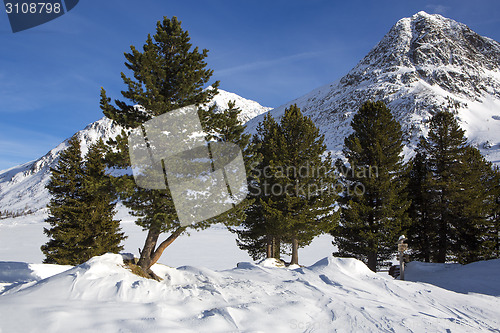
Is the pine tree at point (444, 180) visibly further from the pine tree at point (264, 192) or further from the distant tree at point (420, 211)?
the pine tree at point (264, 192)

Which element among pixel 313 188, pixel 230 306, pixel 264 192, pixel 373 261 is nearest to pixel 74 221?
pixel 264 192

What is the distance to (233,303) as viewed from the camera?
6.99 meters

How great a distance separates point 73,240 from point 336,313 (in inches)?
739

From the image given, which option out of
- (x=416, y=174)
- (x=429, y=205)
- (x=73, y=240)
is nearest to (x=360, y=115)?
(x=416, y=174)

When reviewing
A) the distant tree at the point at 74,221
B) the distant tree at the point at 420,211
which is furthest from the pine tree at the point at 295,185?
the distant tree at the point at 74,221

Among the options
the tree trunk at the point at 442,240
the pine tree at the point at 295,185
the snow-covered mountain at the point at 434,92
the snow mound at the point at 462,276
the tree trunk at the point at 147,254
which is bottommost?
the snow mound at the point at 462,276

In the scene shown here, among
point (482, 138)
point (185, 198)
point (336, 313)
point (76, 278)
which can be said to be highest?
point (482, 138)

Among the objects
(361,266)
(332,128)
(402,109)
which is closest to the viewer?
(361,266)

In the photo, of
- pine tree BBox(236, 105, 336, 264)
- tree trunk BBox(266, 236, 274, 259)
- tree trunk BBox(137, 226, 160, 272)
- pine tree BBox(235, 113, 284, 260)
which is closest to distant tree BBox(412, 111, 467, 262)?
pine tree BBox(236, 105, 336, 264)

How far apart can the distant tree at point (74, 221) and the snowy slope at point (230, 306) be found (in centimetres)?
1152

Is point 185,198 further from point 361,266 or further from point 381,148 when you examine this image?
point 381,148

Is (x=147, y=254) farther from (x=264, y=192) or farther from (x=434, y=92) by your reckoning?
(x=434, y=92)

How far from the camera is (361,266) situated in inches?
492

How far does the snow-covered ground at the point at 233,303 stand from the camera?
520 cm
